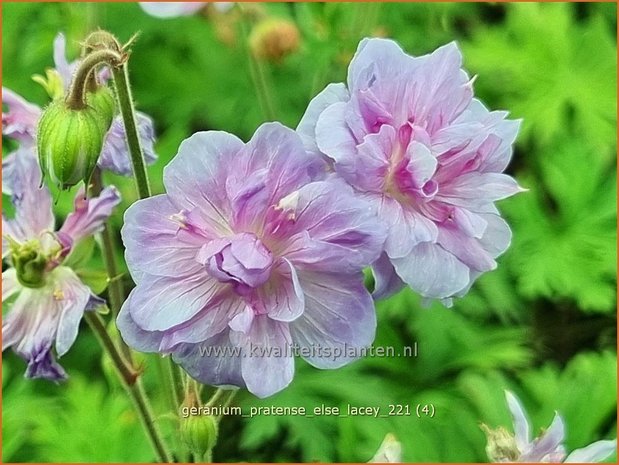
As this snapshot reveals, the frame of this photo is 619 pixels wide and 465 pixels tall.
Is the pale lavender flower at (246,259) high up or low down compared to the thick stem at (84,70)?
down

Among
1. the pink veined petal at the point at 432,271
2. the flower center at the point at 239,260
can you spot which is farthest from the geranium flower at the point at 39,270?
the pink veined petal at the point at 432,271

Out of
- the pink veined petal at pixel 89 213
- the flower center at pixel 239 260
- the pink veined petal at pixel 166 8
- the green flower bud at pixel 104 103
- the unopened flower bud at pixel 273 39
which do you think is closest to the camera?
the flower center at pixel 239 260

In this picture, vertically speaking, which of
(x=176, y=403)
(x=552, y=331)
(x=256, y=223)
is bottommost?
(x=552, y=331)

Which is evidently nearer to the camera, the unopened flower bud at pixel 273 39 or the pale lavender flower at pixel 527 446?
the pale lavender flower at pixel 527 446

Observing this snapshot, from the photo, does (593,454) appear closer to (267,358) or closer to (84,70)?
(267,358)

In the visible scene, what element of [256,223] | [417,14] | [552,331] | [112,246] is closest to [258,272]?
[256,223]

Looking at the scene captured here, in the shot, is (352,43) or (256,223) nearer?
(256,223)

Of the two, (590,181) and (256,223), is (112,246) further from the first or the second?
(590,181)

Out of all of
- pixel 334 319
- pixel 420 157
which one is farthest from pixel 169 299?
pixel 420 157

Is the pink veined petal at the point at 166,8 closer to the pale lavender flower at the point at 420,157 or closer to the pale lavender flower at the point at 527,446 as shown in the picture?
the pale lavender flower at the point at 420,157
